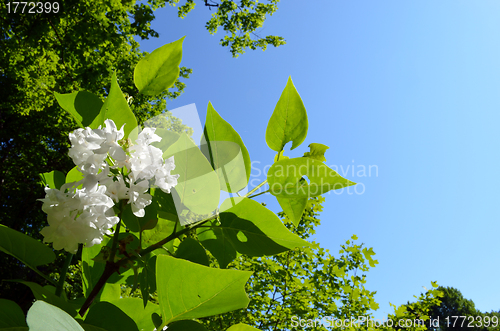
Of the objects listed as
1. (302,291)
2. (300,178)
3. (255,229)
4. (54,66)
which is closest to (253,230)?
(255,229)

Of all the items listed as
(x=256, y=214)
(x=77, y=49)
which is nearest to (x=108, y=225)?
(x=256, y=214)

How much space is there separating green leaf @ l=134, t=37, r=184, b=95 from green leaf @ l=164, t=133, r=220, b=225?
129 millimetres

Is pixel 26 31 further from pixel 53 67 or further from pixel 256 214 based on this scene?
pixel 256 214

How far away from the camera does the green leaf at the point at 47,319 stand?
217 millimetres

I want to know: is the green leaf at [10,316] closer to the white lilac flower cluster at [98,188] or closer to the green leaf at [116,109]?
the white lilac flower cluster at [98,188]

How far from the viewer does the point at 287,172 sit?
1.51 feet

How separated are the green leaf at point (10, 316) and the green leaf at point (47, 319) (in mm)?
118

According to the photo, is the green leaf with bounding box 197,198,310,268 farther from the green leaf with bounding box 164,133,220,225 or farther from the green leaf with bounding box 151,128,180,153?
the green leaf with bounding box 151,128,180,153

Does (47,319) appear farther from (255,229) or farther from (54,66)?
(54,66)

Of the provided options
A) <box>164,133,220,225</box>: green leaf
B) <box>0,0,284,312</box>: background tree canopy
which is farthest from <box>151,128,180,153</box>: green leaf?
<box>0,0,284,312</box>: background tree canopy

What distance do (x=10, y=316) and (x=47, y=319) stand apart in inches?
5.6

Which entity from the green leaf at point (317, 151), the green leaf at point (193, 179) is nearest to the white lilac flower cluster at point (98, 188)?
the green leaf at point (193, 179)

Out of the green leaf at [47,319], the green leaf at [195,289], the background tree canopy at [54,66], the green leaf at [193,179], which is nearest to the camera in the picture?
the green leaf at [47,319]

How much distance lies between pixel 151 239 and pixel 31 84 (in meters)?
9.19
